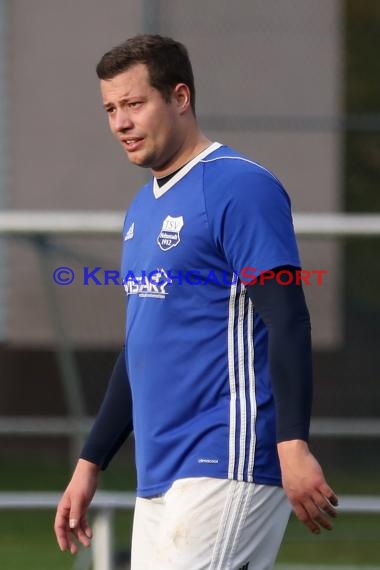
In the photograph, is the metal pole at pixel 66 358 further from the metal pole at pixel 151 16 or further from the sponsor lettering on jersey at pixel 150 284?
the sponsor lettering on jersey at pixel 150 284

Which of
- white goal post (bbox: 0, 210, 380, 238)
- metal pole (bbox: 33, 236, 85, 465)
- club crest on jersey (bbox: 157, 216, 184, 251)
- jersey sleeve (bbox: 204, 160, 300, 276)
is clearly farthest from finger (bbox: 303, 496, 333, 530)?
metal pole (bbox: 33, 236, 85, 465)

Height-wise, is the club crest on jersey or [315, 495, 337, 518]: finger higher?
the club crest on jersey

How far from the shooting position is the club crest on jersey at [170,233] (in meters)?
2.89

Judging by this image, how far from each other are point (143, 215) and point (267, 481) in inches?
24.9

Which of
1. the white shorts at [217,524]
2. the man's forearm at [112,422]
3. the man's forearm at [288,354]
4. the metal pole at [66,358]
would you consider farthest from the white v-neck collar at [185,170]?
the metal pole at [66,358]

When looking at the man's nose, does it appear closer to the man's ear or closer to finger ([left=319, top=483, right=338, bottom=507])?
the man's ear

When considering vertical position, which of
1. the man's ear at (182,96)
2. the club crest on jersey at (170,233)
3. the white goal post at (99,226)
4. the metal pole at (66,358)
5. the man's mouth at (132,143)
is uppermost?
the man's ear at (182,96)

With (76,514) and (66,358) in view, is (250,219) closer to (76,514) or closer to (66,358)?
(76,514)

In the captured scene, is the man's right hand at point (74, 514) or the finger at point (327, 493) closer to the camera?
the finger at point (327, 493)

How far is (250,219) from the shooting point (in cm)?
278

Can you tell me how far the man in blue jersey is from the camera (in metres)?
2.77

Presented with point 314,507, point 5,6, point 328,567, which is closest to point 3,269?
point 328,567

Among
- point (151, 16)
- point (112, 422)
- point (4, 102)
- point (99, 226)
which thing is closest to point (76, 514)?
point (112, 422)

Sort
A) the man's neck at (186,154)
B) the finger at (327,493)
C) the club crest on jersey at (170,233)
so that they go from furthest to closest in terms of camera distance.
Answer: the man's neck at (186,154) → the club crest on jersey at (170,233) → the finger at (327,493)
